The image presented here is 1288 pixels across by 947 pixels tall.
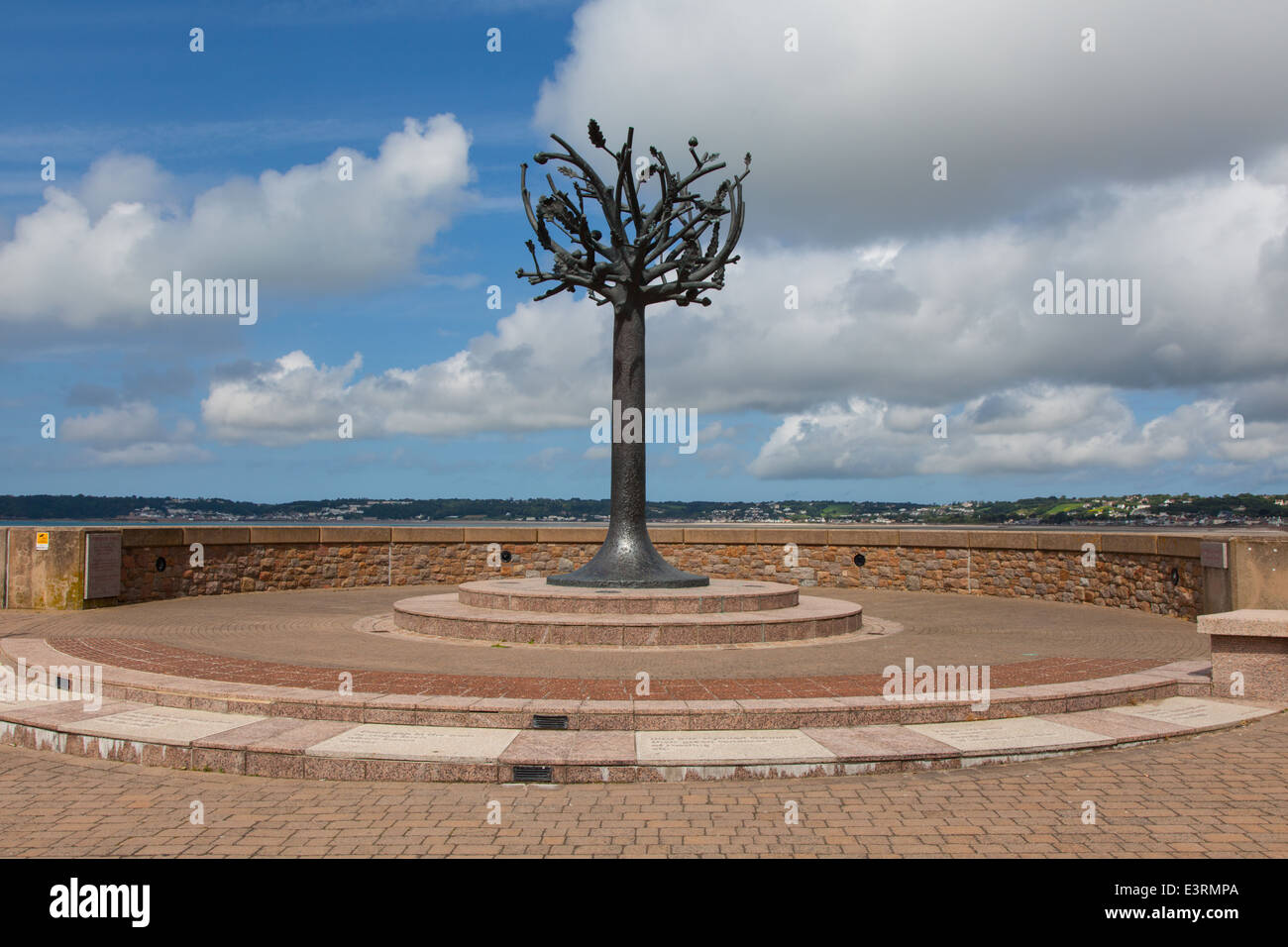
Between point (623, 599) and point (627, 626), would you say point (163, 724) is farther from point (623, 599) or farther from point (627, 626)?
point (623, 599)

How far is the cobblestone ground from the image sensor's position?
4.30 meters

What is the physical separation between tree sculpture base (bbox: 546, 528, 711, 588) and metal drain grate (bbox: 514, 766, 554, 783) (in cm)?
678

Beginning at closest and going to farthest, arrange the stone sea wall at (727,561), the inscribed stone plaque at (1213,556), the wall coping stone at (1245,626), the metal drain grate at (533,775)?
the metal drain grate at (533,775) → the wall coping stone at (1245,626) → the inscribed stone plaque at (1213,556) → the stone sea wall at (727,561)

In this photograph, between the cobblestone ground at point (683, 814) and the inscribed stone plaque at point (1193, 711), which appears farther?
the inscribed stone plaque at point (1193, 711)

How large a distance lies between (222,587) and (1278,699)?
14.8 m

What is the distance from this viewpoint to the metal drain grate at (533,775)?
17.6ft

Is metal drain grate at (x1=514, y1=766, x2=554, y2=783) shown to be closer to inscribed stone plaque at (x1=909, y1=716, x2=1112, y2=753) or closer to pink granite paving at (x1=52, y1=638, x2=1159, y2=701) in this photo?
pink granite paving at (x1=52, y1=638, x2=1159, y2=701)

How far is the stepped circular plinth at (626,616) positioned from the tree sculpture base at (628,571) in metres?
0.26

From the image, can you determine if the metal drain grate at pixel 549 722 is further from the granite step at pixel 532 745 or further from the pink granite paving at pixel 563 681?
the pink granite paving at pixel 563 681

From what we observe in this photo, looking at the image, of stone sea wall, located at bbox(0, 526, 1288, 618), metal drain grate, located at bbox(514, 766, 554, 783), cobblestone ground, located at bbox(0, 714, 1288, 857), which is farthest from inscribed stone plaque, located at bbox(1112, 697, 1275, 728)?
metal drain grate, located at bbox(514, 766, 554, 783)

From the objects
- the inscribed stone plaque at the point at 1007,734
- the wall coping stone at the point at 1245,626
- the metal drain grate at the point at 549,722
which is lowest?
the inscribed stone plaque at the point at 1007,734

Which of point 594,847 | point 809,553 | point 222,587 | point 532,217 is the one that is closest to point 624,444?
point 532,217

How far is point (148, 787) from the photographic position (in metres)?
5.32

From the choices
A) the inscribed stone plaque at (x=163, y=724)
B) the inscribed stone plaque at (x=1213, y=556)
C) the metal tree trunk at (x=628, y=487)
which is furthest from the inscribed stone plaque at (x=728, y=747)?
the inscribed stone plaque at (x=1213, y=556)
